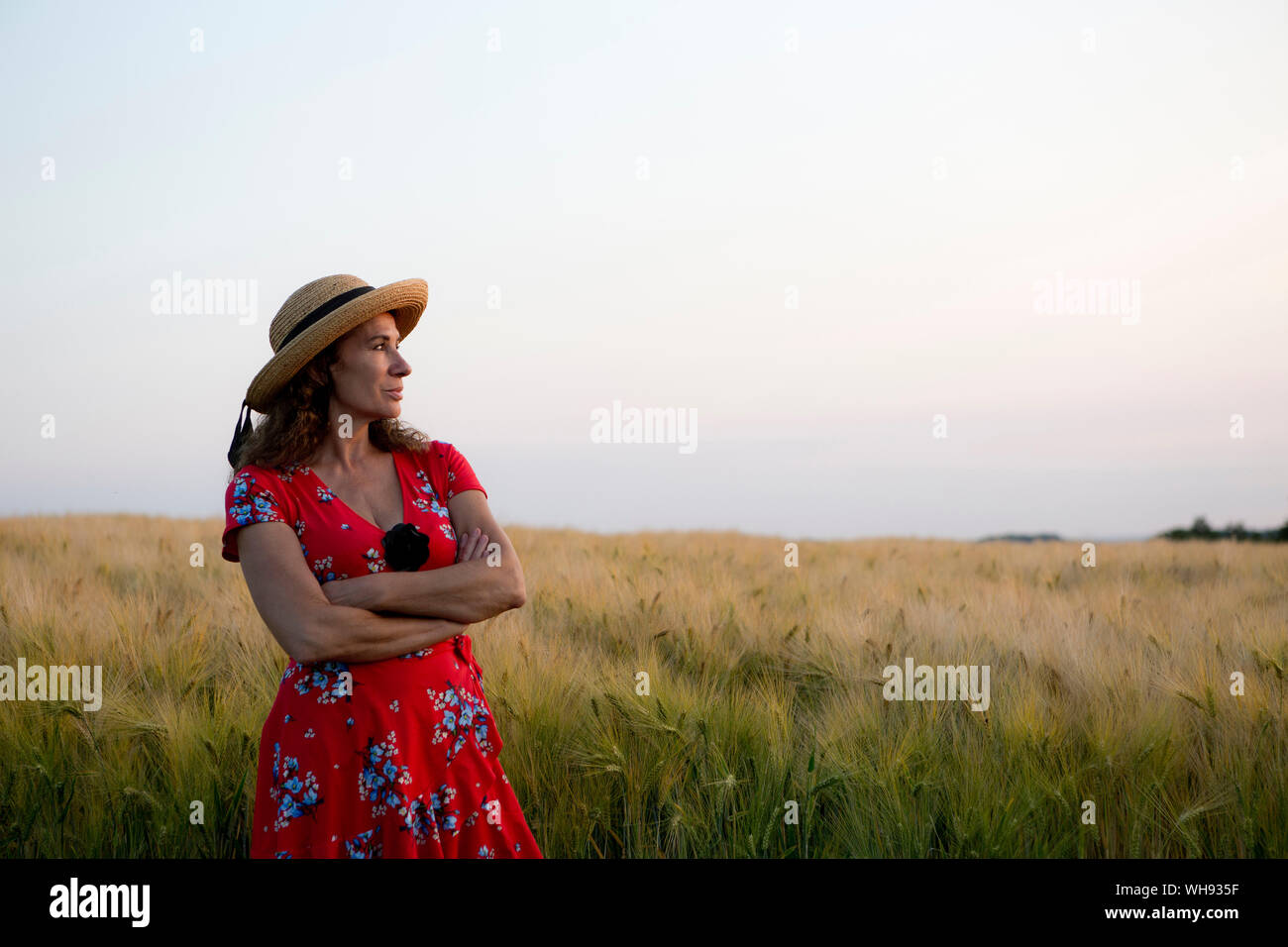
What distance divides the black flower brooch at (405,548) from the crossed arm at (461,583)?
44mm

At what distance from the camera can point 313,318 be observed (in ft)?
9.09

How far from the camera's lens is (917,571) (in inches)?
307

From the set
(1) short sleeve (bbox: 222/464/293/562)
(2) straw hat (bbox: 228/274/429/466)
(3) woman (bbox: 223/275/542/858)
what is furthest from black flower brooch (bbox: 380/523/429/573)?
(2) straw hat (bbox: 228/274/429/466)

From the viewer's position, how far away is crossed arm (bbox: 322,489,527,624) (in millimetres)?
2523

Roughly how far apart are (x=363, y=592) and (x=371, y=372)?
0.63 metres

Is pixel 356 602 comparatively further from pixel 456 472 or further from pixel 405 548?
pixel 456 472

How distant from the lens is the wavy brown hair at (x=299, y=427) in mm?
2691
